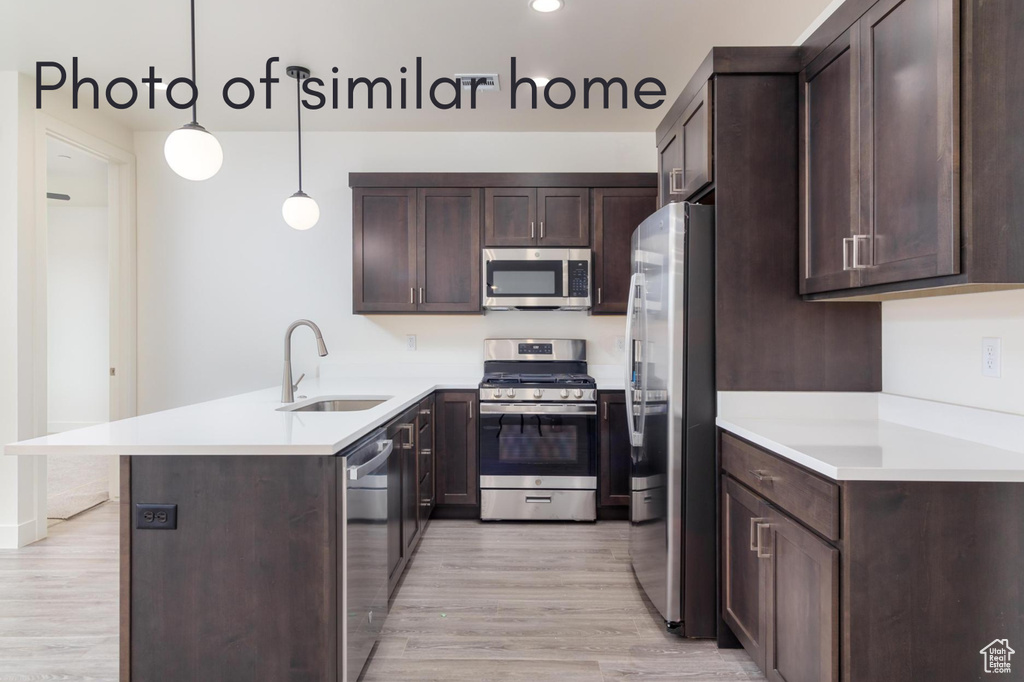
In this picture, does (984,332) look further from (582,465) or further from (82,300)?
(82,300)

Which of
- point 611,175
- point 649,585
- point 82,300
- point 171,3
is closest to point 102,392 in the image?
point 82,300

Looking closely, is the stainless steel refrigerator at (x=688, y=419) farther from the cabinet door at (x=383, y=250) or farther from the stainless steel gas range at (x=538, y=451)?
the cabinet door at (x=383, y=250)

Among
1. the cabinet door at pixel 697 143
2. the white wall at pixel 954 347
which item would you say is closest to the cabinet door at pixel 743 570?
the white wall at pixel 954 347

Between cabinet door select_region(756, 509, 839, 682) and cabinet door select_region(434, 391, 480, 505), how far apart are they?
2.16 m

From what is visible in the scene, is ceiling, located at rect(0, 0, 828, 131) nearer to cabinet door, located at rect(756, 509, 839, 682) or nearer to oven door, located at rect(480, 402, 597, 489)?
oven door, located at rect(480, 402, 597, 489)

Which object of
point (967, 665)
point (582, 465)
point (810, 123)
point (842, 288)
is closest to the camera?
point (967, 665)

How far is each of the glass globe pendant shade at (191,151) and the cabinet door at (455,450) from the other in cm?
206

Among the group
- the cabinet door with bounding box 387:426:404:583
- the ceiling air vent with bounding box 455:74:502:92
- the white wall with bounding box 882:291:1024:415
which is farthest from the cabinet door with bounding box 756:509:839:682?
the ceiling air vent with bounding box 455:74:502:92

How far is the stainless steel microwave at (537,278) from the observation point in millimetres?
3926

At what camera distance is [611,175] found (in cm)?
391

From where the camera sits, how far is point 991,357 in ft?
5.82

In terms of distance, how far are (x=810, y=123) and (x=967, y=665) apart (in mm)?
1718

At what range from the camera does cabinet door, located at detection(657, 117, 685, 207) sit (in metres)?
2.70

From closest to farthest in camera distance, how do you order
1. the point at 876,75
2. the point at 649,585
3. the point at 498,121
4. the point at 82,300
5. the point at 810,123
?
1. the point at 876,75
2. the point at 810,123
3. the point at 649,585
4. the point at 498,121
5. the point at 82,300
